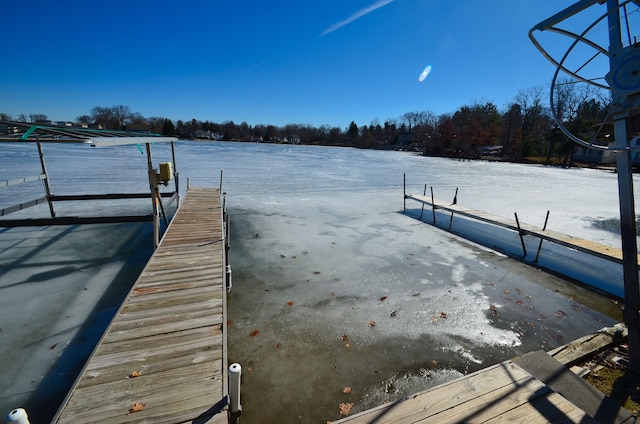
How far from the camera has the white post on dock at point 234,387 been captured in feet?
6.79

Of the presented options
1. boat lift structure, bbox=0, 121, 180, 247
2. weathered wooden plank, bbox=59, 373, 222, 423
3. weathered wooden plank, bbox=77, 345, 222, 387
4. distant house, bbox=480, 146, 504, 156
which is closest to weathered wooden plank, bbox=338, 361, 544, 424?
weathered wooden plank, bbox=59, 373, 222, 423

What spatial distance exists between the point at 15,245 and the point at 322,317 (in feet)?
27.8

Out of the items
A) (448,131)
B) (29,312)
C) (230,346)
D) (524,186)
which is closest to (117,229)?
(29,312)

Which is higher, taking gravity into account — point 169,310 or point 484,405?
point 169,310

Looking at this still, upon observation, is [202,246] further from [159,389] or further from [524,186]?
[524,186]

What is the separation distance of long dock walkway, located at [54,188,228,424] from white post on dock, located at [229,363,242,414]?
0.12m

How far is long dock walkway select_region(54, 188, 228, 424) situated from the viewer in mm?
2299

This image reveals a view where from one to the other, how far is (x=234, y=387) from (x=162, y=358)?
118 cm

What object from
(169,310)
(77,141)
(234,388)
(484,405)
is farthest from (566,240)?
(77,141)

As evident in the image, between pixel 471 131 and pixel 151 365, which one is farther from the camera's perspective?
pixel 471 131

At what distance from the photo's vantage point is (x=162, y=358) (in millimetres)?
2846

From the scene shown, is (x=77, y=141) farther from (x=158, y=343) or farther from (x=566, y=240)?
(x=566, y=240)

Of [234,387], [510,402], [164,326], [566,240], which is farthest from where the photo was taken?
[566,240]

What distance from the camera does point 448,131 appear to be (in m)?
66.1
